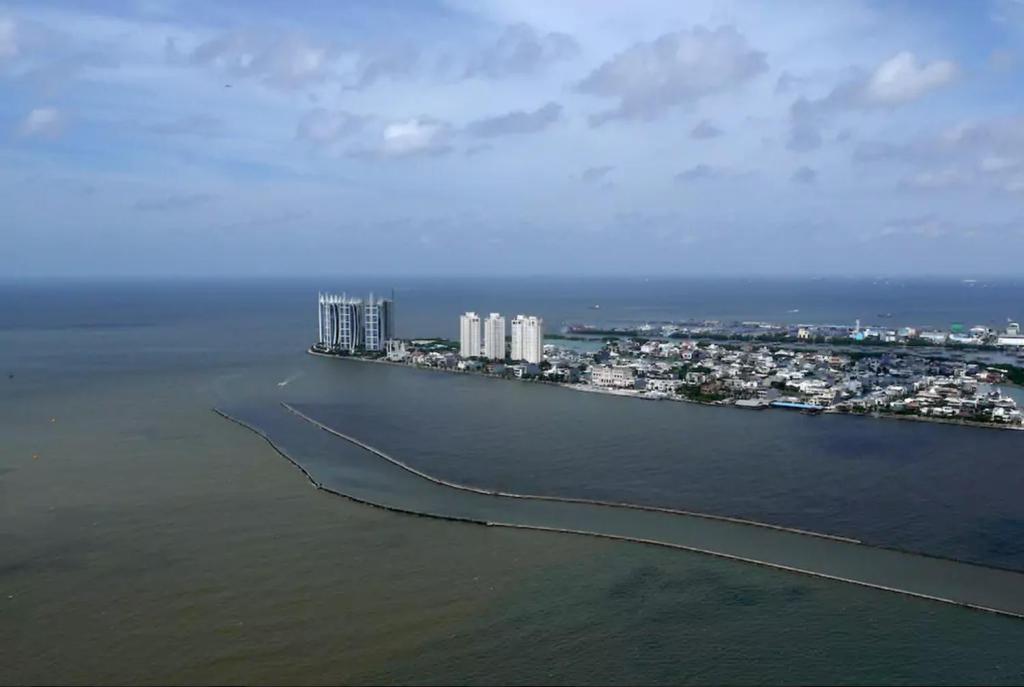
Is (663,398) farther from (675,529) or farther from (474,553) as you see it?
(474,553)

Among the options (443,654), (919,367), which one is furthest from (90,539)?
(919,367)

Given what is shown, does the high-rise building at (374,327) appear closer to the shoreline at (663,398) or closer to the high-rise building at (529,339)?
the shoreline at (663,398)

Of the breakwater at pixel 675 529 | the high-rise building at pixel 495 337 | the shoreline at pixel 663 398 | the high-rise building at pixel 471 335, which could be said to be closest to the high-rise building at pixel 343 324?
the shoreline at pixel 663 398

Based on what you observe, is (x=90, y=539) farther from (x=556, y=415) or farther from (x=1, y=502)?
(x=556, y=415)

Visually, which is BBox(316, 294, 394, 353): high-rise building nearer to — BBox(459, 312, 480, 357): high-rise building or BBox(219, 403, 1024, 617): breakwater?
BBox(459, 312, 480, 357): high-rise building

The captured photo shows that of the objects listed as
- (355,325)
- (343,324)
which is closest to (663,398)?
(355,325)

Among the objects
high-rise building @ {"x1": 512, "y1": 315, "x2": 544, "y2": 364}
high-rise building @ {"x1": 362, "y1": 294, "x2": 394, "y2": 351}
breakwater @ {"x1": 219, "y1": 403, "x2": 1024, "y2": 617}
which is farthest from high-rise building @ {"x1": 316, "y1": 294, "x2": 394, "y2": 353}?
breakwater @ {"x1": 219, "y1": 403, "x2": 1024, "y2": 617}
